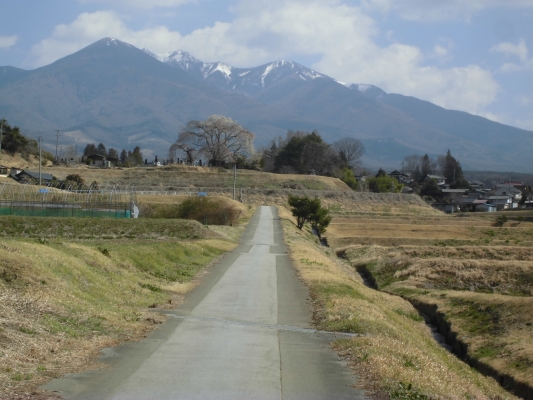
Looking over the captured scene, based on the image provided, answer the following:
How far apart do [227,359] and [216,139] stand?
110 meters

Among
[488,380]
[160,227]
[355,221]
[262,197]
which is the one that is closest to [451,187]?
[262,197]

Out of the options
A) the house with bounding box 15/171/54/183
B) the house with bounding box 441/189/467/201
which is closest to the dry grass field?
the house with bounding box 15/171/54/183

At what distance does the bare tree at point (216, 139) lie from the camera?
11881 cm

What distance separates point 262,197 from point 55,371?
8413 centimetres

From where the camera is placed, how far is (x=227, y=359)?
10.8 metres

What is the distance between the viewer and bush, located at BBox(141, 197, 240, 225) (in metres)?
59.7

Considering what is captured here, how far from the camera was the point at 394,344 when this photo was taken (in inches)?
497

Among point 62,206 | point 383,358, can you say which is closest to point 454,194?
point 62,206

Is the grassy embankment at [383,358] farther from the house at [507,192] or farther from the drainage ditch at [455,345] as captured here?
the house at [507,192]

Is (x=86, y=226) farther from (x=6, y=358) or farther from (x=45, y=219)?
(x=6, y=358)

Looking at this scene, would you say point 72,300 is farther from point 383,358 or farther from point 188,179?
point 188,179

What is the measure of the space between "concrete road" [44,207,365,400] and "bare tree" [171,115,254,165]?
101m

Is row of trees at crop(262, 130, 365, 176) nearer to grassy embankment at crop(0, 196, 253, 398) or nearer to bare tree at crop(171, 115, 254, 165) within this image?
bare tree at crop(171, 115, 254, 165)

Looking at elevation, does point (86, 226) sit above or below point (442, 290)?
above
